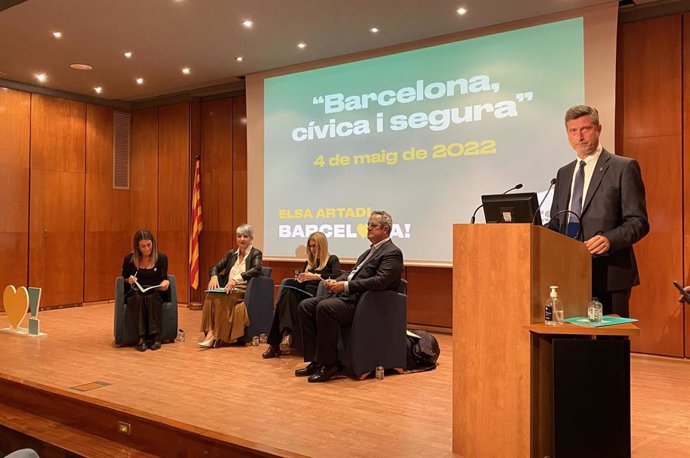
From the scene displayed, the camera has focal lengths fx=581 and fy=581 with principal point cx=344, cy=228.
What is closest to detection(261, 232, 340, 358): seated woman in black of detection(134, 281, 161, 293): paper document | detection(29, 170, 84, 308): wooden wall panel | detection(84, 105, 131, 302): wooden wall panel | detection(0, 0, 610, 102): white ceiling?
detection(134, 281, 161, 293): paper document

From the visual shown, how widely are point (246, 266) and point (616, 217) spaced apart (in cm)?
383

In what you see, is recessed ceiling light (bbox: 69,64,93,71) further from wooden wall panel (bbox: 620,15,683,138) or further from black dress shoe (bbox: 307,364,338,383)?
wooden wall panel (bbox: 620,15,683,138)

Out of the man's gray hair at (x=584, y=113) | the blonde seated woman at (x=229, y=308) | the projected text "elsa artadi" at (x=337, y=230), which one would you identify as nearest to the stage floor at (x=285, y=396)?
the blonde seated woman at (x=229, y=308)

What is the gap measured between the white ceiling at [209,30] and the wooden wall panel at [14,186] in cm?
42

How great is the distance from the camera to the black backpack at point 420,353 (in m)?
4.68

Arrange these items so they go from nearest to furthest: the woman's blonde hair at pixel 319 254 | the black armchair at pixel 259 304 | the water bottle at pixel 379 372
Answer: the water bottle at pixel 379 372
the woman's blonde hair at pixel 319 254
the black armchair at pixel 259 304

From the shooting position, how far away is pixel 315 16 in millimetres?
5801

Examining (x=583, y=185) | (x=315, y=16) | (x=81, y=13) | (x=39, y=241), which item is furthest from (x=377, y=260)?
(x=39, y=241)

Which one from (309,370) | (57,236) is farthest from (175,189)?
(309,370)

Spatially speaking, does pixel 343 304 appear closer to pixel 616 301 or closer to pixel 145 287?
pixel 616 301

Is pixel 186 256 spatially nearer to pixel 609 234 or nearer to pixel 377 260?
pixel 377 260

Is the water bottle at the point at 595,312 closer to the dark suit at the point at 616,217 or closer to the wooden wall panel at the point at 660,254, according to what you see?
the dark suit at the point at 616,217

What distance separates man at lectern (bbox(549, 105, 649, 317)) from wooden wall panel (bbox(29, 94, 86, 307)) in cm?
781

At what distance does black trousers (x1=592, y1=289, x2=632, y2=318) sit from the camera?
8.63ft
